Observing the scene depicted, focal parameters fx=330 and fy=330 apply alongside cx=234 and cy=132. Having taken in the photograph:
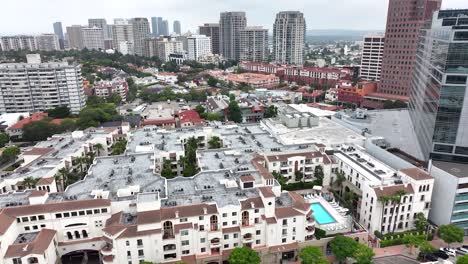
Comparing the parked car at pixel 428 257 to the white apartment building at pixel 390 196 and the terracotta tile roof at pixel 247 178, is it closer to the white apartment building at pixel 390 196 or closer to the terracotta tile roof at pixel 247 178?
the white apartment building at pixel 390 196

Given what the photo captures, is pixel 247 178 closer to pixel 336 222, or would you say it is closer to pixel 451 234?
pixel 336 222

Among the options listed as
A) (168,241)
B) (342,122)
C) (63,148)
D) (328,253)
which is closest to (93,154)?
(63,148)

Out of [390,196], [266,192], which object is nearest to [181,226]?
[266,192]

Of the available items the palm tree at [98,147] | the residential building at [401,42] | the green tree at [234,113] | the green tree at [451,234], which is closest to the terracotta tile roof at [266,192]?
the green tree at [451,234]

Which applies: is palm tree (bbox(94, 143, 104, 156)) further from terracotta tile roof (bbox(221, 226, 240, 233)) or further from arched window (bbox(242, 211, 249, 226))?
arched window (bbox(242, 211, 249, 226))

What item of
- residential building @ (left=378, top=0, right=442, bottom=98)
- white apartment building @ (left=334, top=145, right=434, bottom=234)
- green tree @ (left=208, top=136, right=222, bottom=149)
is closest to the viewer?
white apartment building @ (left=334, top=145, right=434, bottom=234)

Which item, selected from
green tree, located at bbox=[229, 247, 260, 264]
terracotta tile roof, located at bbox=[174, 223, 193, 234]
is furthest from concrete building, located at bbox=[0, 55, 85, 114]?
green tree, located at bbox=[229, 247, 260, 264]
